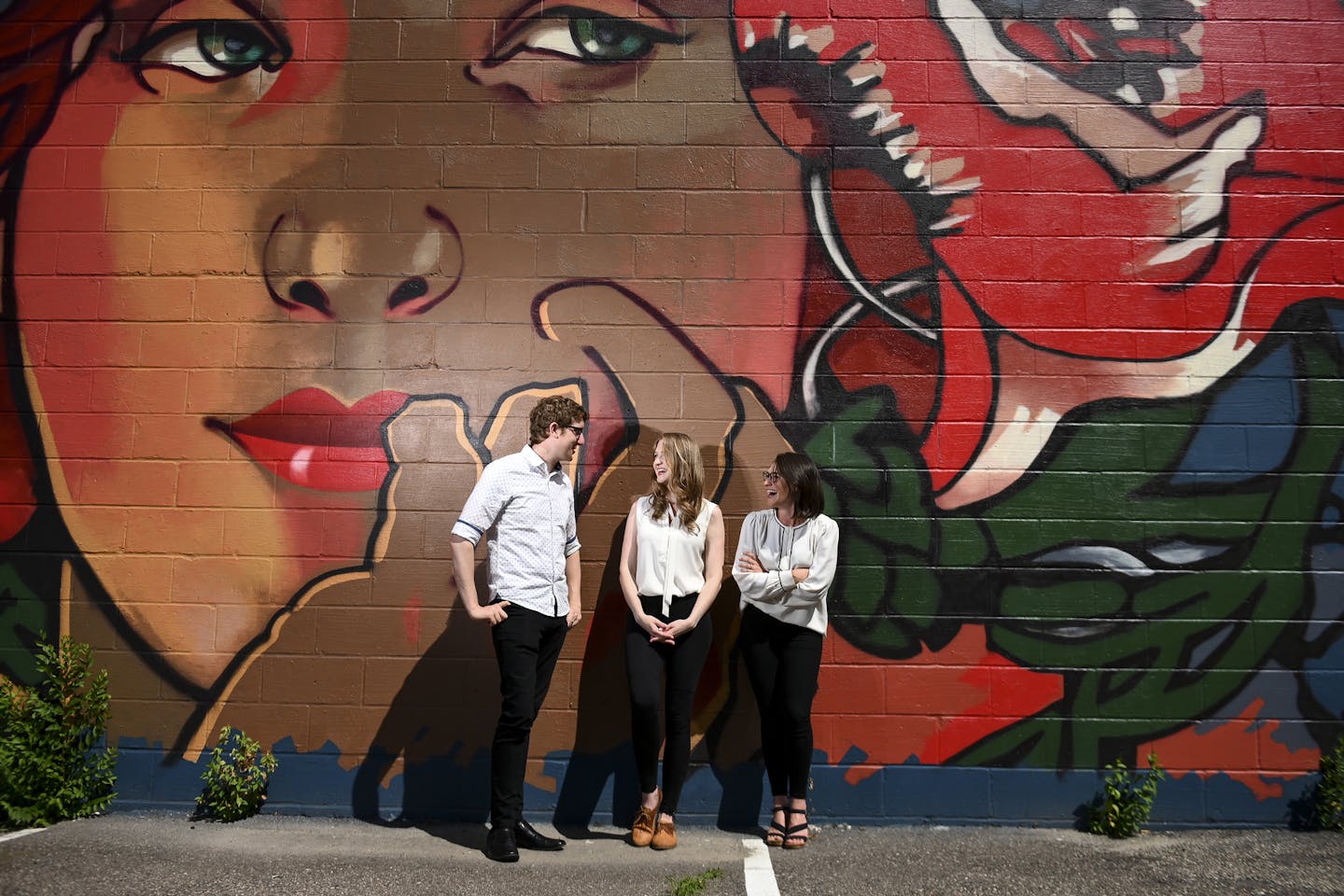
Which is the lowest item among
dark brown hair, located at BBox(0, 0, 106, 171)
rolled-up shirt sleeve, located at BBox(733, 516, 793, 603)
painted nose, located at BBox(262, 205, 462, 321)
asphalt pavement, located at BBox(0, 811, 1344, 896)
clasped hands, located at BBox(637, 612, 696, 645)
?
asphalt pavement, located at BBox(0, 811, 1344, 896)

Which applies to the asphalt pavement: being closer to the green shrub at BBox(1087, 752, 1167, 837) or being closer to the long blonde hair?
the green shrub at BBox(1087, 752, 1167, 837)

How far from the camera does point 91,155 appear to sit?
16.0 feet

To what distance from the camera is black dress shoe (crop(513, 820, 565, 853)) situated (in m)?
3.97

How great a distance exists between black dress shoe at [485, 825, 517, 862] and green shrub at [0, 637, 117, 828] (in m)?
2.06

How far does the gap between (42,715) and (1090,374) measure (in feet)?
17.8

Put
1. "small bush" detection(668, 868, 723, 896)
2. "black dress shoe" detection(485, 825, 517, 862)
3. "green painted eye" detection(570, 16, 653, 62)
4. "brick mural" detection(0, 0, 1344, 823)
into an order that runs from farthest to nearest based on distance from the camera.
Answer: "green painted eye" detection(570, 16, 653, 62) → "brick mural" detection(0, 0, 1344, 823) → "black dress shoe" detection(485, 825, 517, 862) → "small bush" detection(668, 868, 723, 896)

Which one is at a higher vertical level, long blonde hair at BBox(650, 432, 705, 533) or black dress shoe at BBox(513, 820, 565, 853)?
long blonde hair at BBox(650, 432, 705, 533)

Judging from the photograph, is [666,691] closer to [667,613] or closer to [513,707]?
[667,613]

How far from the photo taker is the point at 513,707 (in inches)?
152

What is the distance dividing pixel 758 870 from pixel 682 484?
169cm

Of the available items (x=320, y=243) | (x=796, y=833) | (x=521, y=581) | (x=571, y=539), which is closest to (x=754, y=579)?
(x=571, y=539)

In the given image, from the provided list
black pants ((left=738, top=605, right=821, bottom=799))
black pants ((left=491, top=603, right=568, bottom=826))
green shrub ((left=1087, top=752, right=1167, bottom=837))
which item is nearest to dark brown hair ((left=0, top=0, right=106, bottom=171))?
black pants ((left=491, top=603, right=568, bottom=826))

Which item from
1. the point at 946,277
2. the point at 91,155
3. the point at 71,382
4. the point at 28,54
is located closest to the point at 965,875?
the point at 946,277

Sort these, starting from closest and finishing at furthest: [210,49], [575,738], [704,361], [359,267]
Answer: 1. [575,738]
2. [704,361]
3. [359,267]
4. [210,49]
